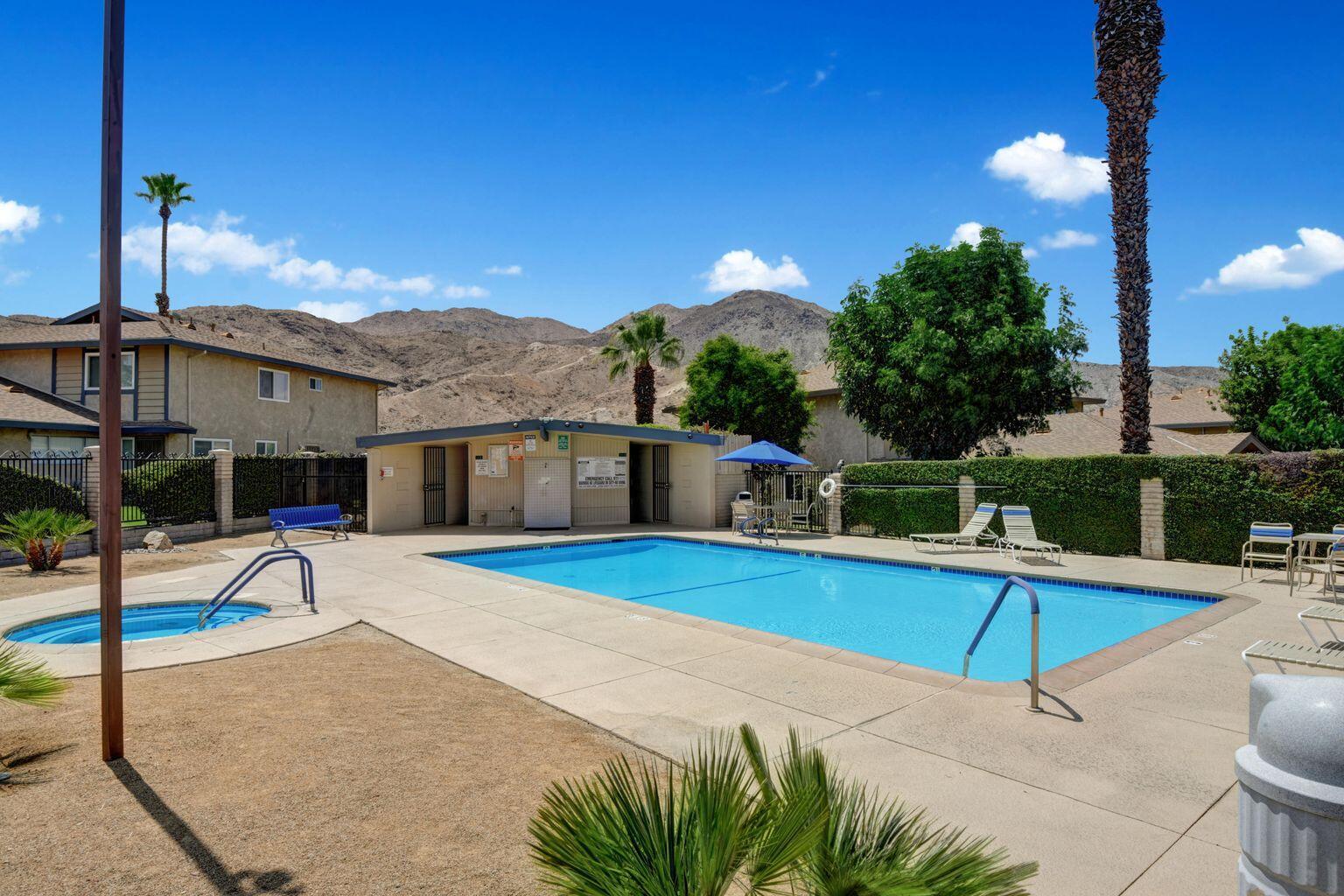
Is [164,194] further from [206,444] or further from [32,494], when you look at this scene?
[32,494]

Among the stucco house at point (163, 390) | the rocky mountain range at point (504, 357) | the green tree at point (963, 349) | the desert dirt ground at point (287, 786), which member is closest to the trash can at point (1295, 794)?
the desert dirt ground at point (287, 786)

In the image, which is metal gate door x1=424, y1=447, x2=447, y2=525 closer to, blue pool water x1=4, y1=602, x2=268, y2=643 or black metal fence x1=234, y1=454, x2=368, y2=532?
black metal fence x1=234, y1=454, x2=368, y2=532

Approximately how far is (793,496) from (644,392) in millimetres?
16967

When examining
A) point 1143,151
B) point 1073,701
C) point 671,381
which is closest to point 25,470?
point 1073,701

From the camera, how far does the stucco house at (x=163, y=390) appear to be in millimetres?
22891

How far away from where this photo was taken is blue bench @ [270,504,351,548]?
16.3 meters

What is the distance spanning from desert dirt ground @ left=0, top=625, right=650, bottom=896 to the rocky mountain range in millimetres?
56193

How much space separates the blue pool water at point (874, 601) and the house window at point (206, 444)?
14770 millimetres

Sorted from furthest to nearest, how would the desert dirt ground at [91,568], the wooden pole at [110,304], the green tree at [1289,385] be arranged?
the green tree at [1289,385]
the desert dirt ground at [91,568]
the wooden pole at [110,304]

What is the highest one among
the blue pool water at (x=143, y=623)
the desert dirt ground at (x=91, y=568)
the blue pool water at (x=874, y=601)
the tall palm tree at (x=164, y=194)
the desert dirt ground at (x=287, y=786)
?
the tall palm tree at (x=164, y=194)

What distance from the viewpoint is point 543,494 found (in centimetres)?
1997

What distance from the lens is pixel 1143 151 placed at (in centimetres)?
1642

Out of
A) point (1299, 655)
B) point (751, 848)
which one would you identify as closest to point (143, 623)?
point (751, 848)

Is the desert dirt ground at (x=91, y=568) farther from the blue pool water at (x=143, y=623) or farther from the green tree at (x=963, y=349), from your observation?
the green tree at (x=963, y=349)
